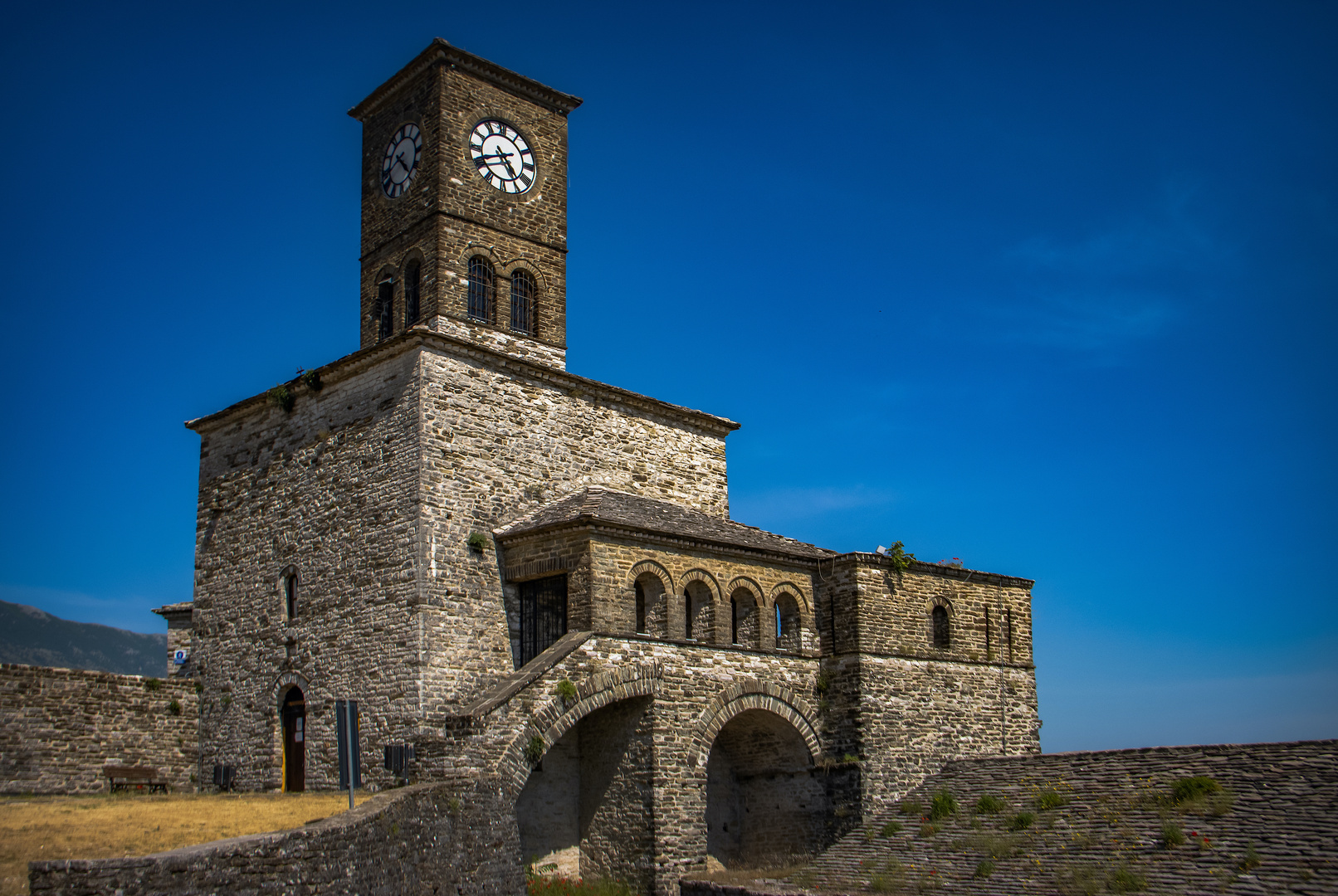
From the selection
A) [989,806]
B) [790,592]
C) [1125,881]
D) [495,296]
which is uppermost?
[495,296]

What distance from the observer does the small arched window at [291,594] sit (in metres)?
25.2

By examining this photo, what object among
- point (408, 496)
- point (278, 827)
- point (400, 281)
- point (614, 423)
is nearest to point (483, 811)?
point (278, 827)

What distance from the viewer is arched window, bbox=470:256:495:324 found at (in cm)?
2689

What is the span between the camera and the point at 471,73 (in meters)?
27.9

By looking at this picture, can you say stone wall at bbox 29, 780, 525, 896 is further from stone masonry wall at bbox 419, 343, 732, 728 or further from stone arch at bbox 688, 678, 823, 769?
stone arch at bbox 688, 678, 823, 769

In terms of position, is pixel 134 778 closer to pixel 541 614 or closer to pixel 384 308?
pixel 541 614

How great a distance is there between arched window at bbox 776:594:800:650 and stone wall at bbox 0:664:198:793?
13.4 metres

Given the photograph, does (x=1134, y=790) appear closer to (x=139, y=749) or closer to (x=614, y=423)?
(x=614, y=423)

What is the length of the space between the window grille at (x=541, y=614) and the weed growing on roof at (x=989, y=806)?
29.7 ft

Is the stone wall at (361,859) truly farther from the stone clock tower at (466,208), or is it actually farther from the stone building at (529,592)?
the stone clock tower at (466,208)

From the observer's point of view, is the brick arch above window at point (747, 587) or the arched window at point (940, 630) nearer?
the brick arch above window at point (747, 587)

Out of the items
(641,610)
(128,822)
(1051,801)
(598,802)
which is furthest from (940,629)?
(128,822)

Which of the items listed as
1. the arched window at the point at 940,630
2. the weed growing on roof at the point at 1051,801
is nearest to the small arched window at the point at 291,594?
the arched window at the point at 940,630

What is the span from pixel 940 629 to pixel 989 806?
569cm
